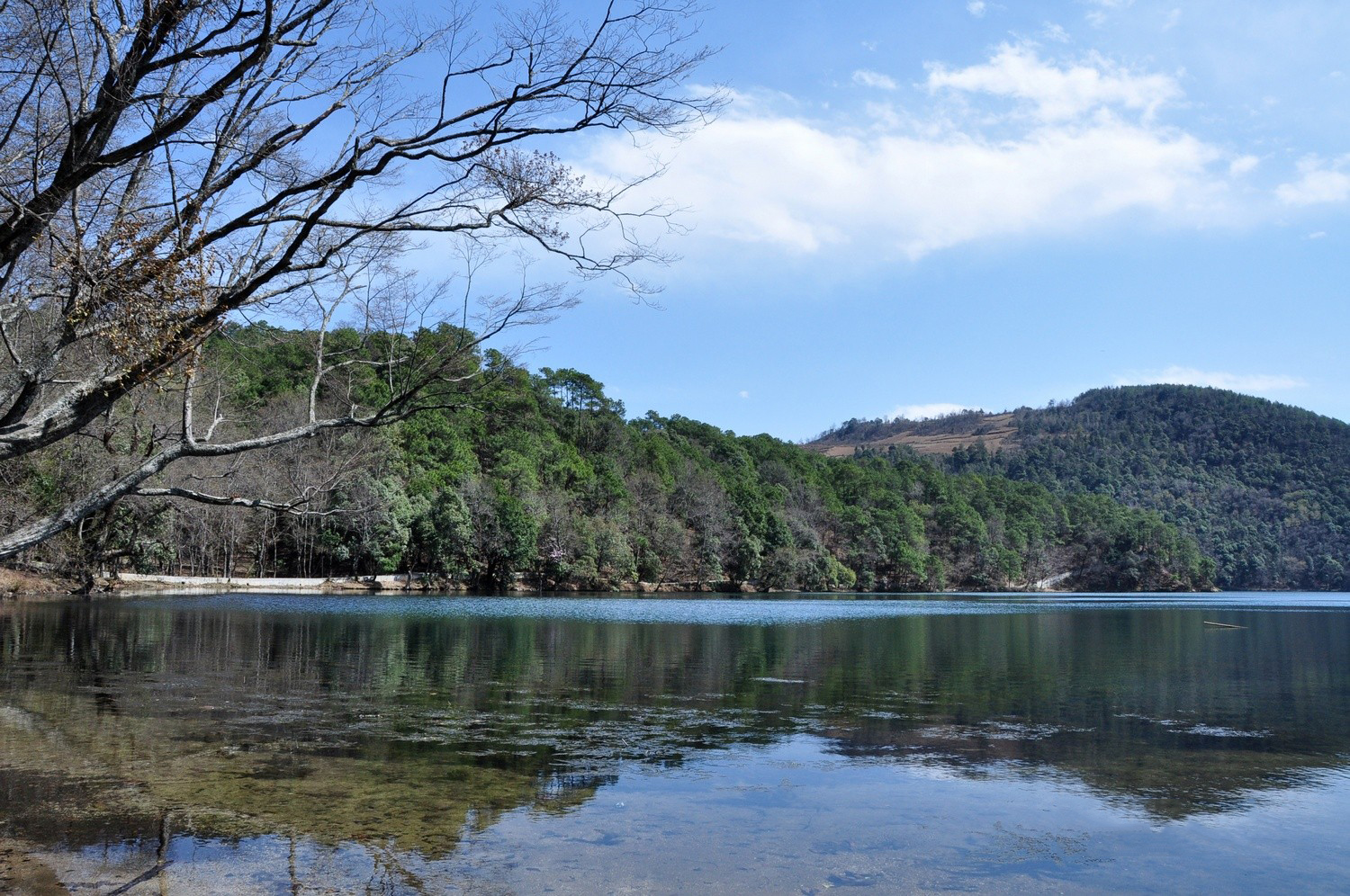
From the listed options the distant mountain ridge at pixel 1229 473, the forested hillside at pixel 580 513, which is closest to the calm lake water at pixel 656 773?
the forested hillside at pixel 580 513

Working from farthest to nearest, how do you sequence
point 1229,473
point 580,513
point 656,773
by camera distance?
point 1229,473 → point 580,513 → point 656,773

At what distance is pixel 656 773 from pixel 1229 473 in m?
182

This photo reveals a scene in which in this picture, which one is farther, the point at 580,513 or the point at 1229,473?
the point at 1229,473

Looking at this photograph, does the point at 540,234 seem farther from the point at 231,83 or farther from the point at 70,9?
the point at 70,9

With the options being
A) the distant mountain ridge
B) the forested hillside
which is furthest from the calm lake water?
the distant mountain ridge

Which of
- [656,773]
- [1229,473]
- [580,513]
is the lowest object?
[656,773]

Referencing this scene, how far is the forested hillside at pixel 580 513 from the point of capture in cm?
5075

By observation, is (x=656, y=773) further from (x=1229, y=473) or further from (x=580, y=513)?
(x=1229, y=473)

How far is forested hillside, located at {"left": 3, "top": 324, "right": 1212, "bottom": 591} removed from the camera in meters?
50.8

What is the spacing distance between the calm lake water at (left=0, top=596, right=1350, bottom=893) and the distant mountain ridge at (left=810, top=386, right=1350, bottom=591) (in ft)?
459

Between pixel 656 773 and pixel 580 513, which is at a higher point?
pixel 580 513

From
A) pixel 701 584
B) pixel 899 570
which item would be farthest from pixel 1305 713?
pixel 899 570

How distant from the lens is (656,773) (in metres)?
10.6

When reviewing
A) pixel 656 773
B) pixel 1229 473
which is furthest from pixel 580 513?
pixel 1229 473
